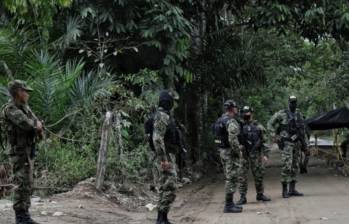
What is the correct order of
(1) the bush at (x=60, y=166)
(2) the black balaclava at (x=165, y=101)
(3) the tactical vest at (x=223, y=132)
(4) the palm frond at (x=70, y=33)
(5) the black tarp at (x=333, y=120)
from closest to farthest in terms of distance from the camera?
(2) the black balaclava at (x=165, y=101)
(3) the tactical vest at (x=223, y=132)
(1) the bush at (x=60, y=166)
(4) the palm frond at (x=70, y=33)
(5) the black tarp at (x=333, y=120)

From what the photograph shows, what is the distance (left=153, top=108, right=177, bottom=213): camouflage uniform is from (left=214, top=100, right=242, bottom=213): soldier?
2.05 meters

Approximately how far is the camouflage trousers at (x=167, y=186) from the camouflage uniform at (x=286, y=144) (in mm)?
4386

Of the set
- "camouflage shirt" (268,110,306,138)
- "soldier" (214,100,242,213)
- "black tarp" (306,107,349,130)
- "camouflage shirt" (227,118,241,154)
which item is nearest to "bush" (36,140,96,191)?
"soldier" (214,100,242,213)

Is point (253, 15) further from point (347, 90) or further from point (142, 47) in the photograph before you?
point (347, 90)

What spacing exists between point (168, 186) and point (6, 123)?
94.5 inches

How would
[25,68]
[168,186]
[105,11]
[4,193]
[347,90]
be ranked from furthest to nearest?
[347,90] < [105,11] < [25,68] < [4,193] < [168,186]

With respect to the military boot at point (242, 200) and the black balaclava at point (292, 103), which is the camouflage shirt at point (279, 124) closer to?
the black balaclava at point (292, 103)

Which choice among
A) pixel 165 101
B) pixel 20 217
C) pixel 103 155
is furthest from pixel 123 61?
pixel 20 217

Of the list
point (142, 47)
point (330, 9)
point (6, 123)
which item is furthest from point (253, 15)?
point (6, 123)

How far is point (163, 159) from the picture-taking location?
8.89m

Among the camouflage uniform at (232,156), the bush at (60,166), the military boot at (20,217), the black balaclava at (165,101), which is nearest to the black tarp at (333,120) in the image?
the bush at (60,166)

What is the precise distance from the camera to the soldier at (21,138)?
8.06 m

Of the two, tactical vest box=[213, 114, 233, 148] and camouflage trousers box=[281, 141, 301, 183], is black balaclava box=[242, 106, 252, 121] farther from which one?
tactical vest box=[213, 114, 233, 148]

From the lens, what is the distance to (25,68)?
13352 millimetres
